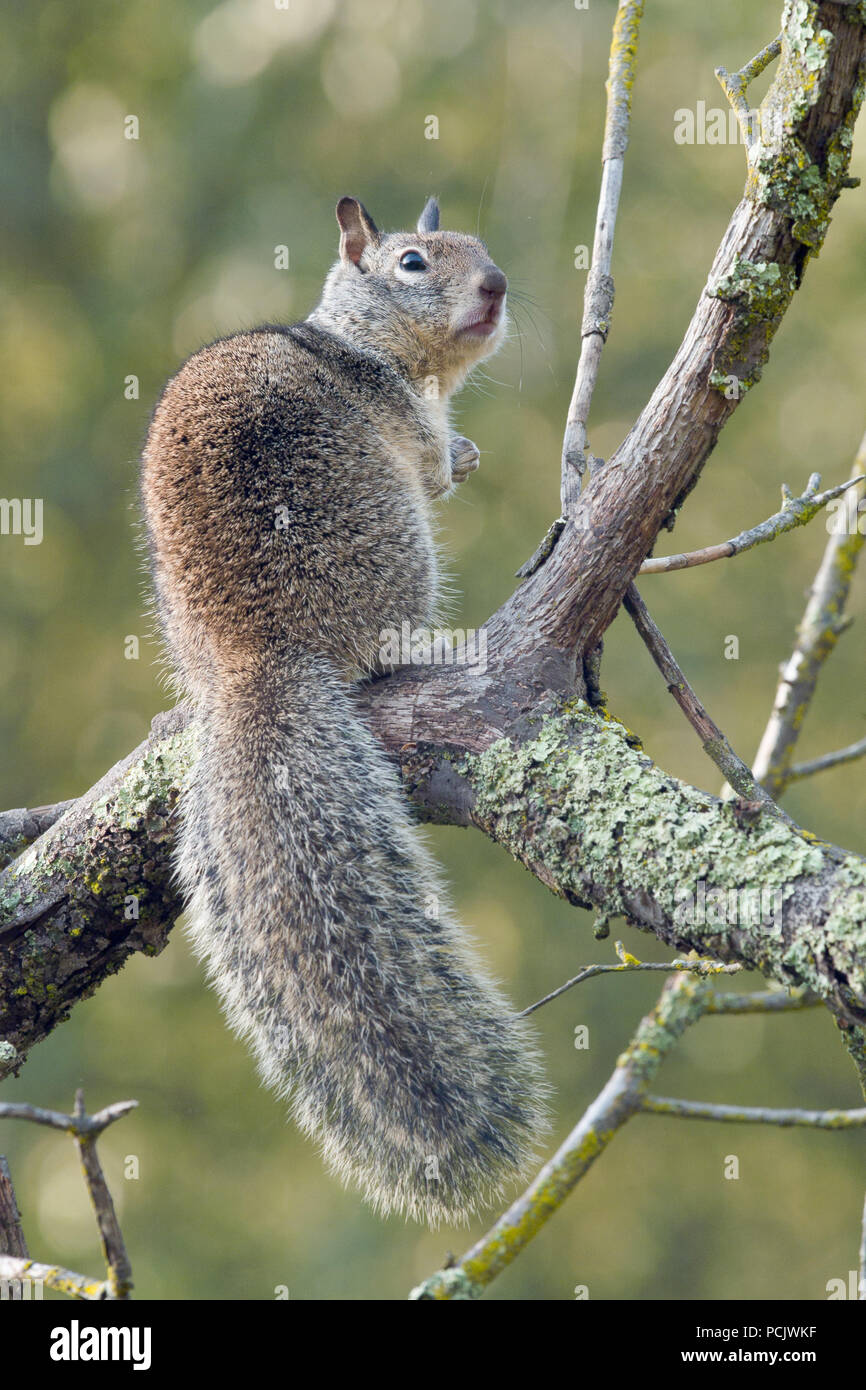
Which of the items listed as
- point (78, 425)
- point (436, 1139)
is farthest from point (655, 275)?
point (436, 1139)

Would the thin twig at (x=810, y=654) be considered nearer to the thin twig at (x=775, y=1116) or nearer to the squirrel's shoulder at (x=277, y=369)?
the thin twig at (x=775, y=1116)

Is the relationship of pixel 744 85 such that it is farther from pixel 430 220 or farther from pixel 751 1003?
pixel 430 220

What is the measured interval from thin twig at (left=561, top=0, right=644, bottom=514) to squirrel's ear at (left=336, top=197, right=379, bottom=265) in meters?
1.36

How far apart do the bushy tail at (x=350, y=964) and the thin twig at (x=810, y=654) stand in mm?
935

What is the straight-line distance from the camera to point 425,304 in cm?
367

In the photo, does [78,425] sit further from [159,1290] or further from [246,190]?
[159,1290]

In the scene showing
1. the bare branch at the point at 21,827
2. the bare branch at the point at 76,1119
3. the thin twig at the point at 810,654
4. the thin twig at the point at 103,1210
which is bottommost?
the thin twig at the point at 103,1210

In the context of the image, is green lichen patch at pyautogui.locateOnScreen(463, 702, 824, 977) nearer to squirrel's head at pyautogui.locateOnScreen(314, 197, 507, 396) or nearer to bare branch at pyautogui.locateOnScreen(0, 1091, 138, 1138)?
bare branch at pyautogui.locateOnScreen(0, 1091, 138, 1138)

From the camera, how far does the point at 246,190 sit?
268 inches

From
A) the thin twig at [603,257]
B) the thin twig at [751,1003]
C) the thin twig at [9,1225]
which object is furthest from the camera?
the thin twig at [603,257]

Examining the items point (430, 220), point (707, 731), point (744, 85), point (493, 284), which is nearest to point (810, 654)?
point (707, 731)

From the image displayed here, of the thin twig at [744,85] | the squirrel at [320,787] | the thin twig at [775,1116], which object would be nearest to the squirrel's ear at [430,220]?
the squirrel at [320,787]

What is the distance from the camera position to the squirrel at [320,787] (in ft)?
7.14
